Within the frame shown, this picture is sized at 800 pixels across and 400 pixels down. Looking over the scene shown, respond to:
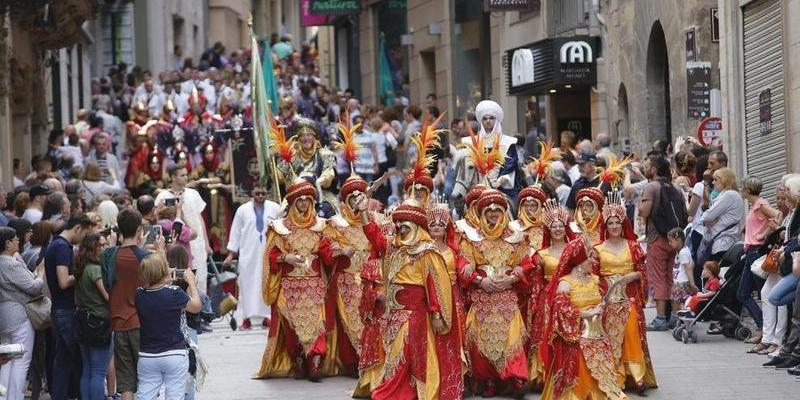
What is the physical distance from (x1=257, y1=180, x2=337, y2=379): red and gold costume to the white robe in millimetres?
4353

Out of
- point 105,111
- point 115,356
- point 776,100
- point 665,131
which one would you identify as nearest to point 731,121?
point 776,100

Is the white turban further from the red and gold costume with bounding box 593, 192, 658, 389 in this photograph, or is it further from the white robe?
the white robe

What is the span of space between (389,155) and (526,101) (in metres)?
6.44

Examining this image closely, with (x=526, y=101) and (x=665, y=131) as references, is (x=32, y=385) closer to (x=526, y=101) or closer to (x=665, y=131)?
(x=665, y=131)

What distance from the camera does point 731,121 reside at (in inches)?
980

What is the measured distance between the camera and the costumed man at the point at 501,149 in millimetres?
18906

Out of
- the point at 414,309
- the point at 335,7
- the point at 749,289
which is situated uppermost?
the point at 335,7

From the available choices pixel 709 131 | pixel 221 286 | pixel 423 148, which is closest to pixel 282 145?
pixel 221 286

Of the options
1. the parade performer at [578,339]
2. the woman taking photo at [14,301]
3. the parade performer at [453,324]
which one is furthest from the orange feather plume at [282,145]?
the parade performer at [578,339]

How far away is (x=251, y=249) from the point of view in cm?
2216

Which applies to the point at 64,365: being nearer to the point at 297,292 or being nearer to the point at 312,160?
the point at 297,292

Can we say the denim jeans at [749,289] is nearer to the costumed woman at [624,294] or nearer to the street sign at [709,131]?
the costumed woman at [624,294]

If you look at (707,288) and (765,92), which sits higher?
(765,92)

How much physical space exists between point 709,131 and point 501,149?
661 cm
